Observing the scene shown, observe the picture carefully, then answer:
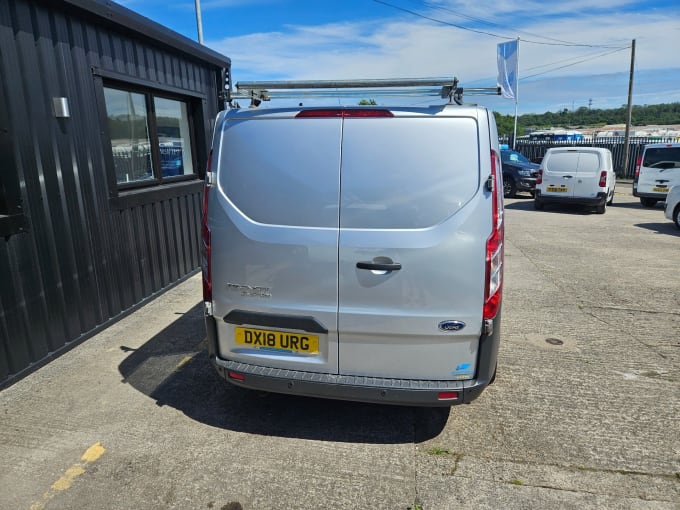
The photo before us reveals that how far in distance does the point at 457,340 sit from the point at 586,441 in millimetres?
1185

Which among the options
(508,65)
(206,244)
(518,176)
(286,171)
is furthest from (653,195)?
(206,244)

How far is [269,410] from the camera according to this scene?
3.29m

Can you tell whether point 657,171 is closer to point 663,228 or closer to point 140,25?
point 663,228

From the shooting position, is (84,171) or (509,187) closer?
(84,171)

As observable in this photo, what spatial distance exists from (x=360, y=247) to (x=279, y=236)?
0.48 metres

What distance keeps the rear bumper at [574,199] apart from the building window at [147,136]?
33.7 ft

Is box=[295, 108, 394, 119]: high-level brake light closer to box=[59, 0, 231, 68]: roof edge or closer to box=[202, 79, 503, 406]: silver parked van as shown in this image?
box=[202, 79, 503, 406]: silver parked van

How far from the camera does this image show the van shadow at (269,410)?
120 inches

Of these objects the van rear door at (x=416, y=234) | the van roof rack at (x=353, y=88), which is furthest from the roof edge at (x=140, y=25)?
the van rear door at (x=416, y=234)

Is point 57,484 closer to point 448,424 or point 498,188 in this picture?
point 448,424

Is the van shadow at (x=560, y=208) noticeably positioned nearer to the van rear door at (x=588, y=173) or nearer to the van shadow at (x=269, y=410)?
the van rear door at (x=588, y=173)

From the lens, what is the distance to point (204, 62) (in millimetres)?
6789

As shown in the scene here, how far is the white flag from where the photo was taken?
2184 centimetres

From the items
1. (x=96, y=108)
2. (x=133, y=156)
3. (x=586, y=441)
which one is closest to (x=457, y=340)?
(x=586, y=441)
